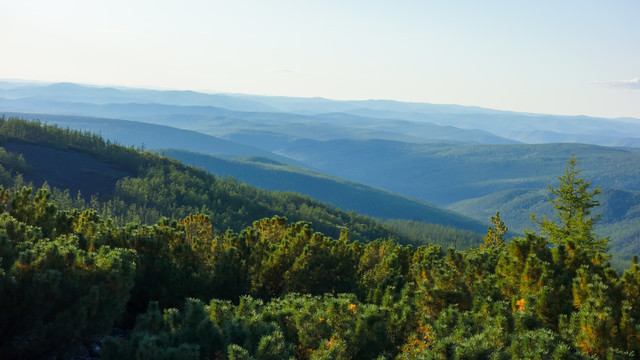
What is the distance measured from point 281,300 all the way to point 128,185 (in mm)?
158867

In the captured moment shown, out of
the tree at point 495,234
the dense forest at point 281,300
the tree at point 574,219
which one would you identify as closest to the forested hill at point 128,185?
the tree at point 495,234

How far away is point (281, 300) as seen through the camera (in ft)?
73.6

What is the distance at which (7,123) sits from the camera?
18275cm

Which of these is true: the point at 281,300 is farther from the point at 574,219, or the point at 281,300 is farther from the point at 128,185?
the point at 128,185

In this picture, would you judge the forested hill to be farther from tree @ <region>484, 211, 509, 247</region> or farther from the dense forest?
the dense forest

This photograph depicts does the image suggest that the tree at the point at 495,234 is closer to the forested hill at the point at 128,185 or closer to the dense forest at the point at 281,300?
the dense forest at the point at 281,300

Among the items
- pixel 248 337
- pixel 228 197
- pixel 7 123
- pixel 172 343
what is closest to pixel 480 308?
pixel 248 337

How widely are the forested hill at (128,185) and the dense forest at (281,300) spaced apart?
116626 mm

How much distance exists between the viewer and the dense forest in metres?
13.9

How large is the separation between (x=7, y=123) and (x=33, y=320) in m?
203

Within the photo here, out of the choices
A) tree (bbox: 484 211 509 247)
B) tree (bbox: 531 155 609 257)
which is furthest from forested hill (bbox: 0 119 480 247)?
tree (bbox: 531 155 609 257)

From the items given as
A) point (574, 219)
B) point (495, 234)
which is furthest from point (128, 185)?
point (574, 219)

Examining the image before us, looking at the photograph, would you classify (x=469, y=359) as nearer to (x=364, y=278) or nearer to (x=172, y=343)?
(x=172, y=343)

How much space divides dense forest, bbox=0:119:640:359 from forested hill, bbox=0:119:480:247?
11663cm
